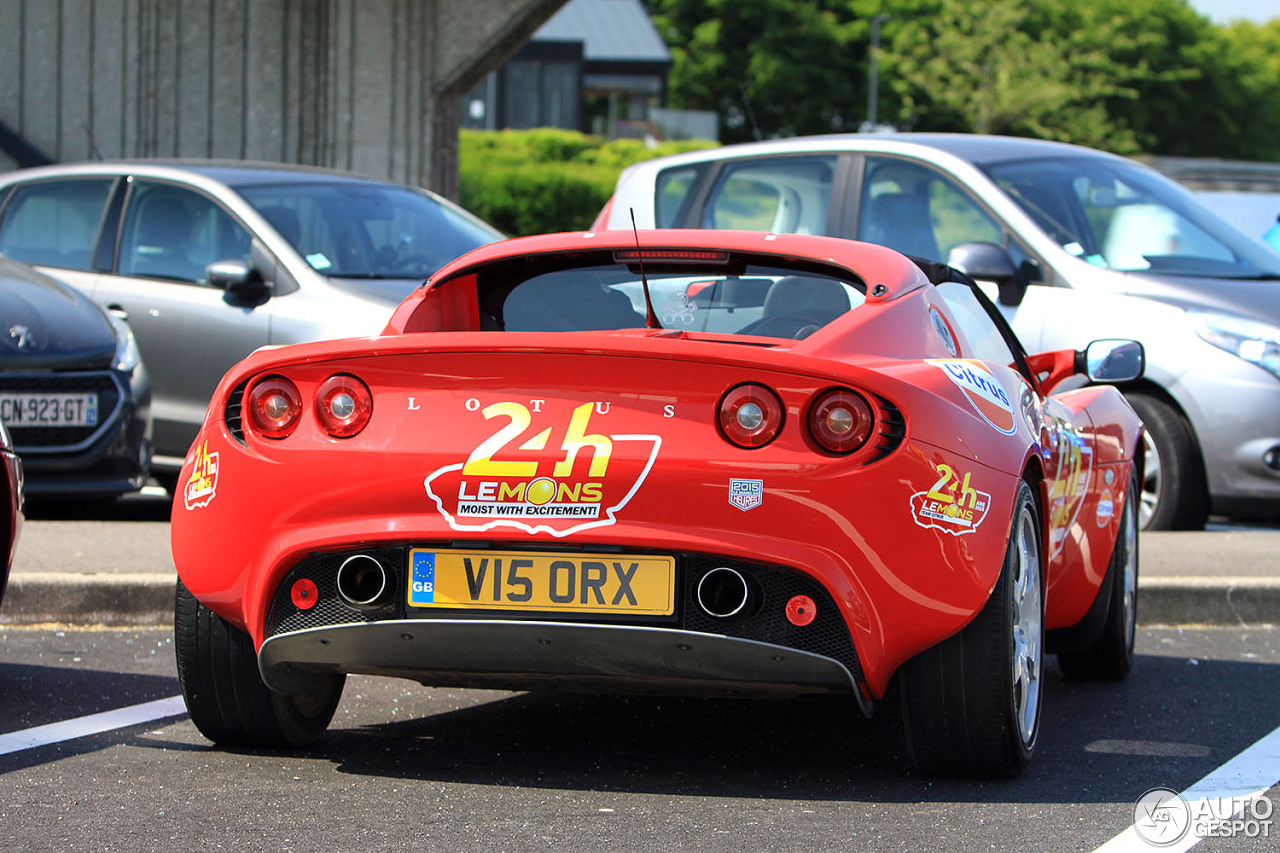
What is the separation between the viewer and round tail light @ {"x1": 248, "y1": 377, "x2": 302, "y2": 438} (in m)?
4.18

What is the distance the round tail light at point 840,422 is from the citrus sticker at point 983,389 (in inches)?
13.1

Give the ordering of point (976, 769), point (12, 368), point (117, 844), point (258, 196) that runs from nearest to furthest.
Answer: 1. point (117, 844)
2. point (976, 769)
3. point (12, 368)
4. point (258, 196)

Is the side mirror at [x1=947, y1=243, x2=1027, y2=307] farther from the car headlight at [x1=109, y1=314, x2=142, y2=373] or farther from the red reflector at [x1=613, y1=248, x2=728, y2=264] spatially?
the car headlight at [x1=109, y1=314, x2=142, y2=373]

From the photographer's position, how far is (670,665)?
400 cm

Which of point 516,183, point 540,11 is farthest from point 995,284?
point 516,183

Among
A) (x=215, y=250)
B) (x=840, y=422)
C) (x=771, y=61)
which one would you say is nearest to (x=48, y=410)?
(x=215, y=250)

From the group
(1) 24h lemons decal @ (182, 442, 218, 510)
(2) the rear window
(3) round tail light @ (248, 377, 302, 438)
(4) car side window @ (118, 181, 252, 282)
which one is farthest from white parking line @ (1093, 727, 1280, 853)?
(4) car side window @ (118, 181, 252, 282)

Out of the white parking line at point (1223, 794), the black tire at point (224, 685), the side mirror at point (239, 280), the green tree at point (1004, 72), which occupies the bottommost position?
the white parking line at point (1223, 794)

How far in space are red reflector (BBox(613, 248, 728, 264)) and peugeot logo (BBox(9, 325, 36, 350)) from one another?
392 cm

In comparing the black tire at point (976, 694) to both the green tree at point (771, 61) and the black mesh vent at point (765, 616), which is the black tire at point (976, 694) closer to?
the black mesh vent at point (765, 616)

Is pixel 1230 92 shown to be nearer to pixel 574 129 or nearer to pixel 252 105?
pixel 574 129

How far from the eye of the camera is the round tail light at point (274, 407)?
418 centimetres

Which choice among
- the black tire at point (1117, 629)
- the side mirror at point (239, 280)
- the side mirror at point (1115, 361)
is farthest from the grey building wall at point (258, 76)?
the side mirror at point (1115, 361)

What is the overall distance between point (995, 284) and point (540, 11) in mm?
12667
